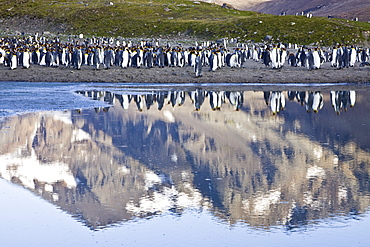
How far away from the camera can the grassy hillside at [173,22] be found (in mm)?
57684

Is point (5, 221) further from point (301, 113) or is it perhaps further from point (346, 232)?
point (301, 113)

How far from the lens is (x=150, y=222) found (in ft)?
21.4

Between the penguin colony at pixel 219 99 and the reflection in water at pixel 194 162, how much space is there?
0.44m

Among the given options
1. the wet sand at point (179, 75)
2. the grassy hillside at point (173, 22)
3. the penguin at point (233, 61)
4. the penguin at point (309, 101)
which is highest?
the grassy hillside at point (173, 22)

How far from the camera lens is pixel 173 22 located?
69.9 m

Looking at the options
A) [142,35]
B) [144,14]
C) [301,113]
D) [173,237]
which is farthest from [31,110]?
[144,14]

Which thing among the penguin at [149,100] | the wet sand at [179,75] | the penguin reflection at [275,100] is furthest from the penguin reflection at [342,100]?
the penguin at [149,100]

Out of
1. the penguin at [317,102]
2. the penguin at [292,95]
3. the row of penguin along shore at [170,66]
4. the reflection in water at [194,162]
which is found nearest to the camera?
the reflection in water at [194,162]

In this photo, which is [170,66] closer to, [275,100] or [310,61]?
[310,61]

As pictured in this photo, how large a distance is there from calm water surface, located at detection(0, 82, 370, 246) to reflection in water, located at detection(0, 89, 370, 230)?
19 mm

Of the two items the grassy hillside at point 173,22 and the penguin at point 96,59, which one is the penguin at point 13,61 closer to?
the penguin at point 96,59

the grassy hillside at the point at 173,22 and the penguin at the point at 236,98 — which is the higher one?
the grassy hillside at the point at 173,22

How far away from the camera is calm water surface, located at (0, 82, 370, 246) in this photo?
625 cm

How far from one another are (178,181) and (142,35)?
59289mm
